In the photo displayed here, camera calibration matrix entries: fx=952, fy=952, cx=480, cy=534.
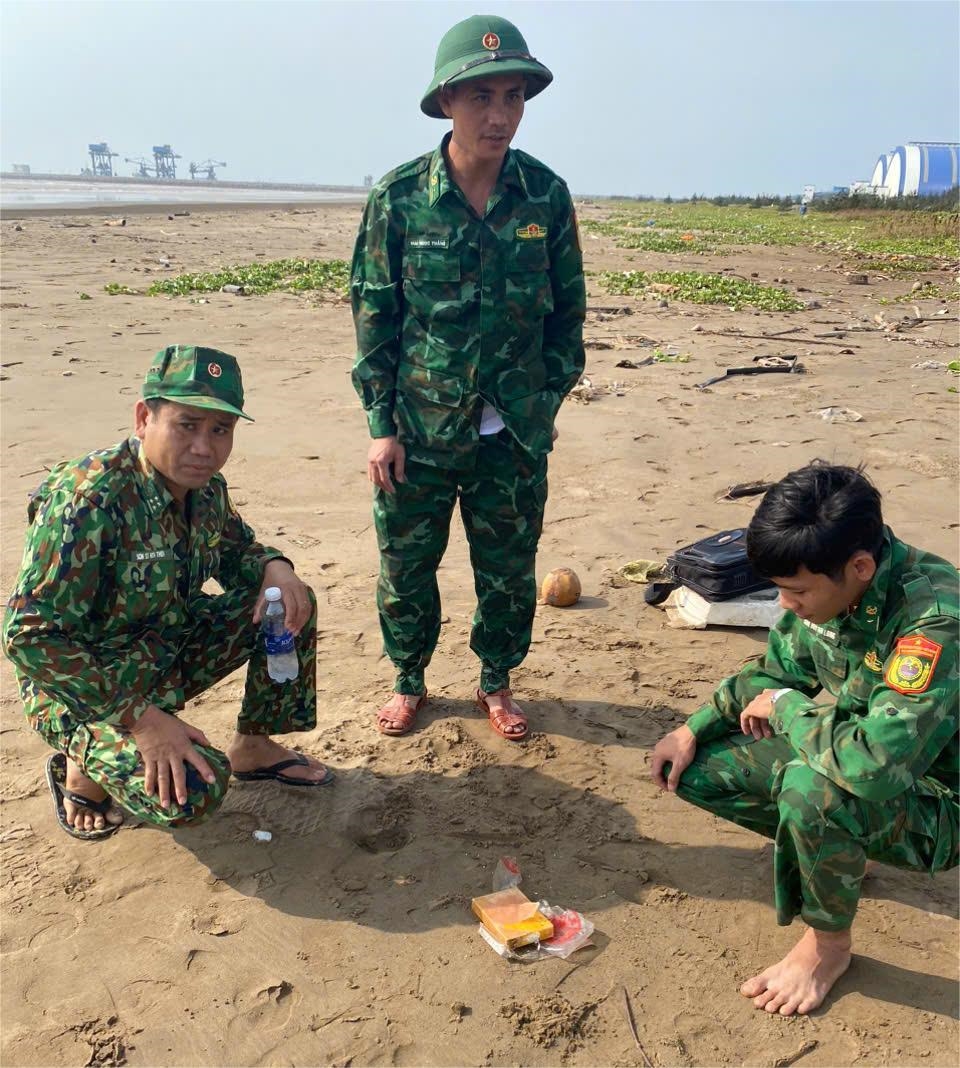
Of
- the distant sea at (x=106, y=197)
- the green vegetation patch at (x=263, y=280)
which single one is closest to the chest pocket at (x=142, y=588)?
the green vegetation patch at (x=263, y=280)

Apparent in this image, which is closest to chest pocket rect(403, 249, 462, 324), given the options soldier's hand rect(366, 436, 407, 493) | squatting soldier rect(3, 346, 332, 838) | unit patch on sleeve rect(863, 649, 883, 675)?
soldier's hand rect(366, 436, 407, 493)

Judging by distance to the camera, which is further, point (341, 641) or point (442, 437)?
point (341, 641)

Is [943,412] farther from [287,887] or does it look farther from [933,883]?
[287,887]

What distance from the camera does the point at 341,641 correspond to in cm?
425

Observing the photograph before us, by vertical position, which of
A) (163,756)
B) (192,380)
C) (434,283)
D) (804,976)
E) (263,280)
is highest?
(263,280)

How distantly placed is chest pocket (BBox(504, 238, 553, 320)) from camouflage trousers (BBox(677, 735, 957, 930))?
65.1 inches

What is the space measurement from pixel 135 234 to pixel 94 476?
21226 millimetres

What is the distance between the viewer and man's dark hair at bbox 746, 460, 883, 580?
213cm

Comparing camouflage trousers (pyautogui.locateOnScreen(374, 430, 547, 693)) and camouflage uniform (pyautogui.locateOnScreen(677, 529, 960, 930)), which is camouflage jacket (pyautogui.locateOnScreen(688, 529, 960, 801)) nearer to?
camouflage uniform (pyautogui.locateOnScreen(677, 529, 960, 930))

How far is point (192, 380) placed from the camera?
258 centimetres

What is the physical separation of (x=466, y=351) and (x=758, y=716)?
4.99 ft

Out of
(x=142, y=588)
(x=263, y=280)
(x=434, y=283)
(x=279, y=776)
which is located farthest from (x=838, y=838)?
(x=263, y=280)

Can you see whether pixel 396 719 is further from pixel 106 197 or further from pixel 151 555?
pixel 106 197

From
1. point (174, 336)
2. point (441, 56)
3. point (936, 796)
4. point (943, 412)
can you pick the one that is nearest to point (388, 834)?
point (936, 796)
